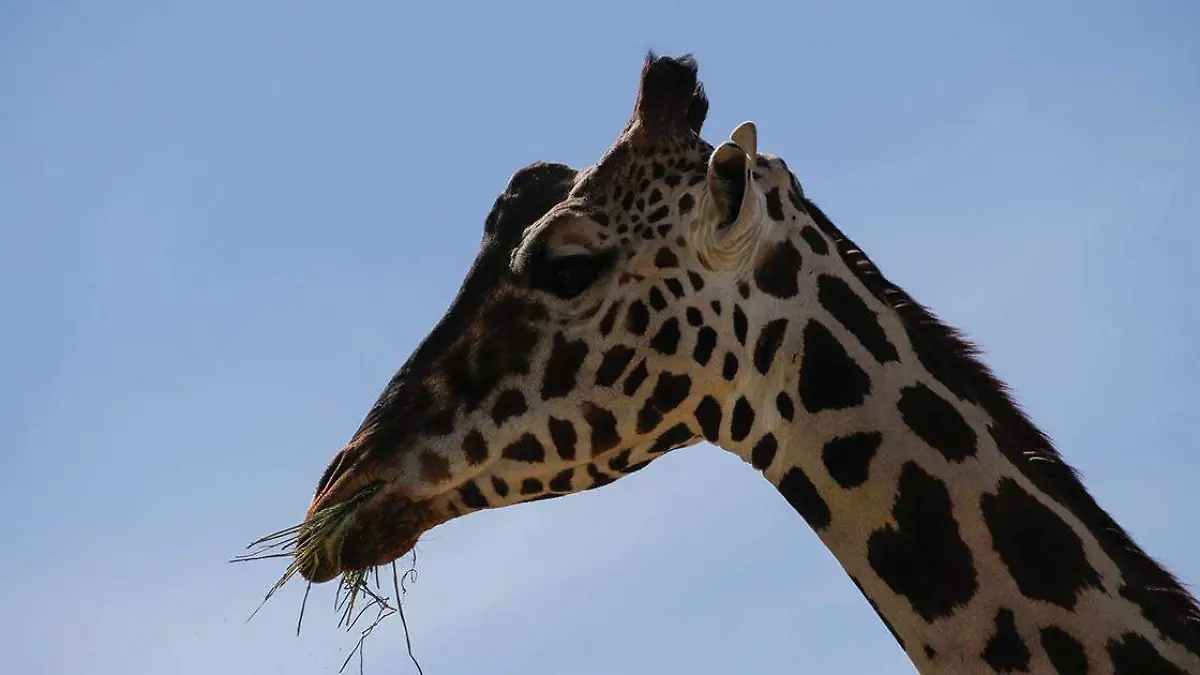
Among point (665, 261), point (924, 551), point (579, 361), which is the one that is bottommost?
point (924, 551)

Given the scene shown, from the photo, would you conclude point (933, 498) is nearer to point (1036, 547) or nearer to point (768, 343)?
point (1036, 547)

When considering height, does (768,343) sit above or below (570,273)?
below

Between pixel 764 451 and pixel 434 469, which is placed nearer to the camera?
pixel 764 451

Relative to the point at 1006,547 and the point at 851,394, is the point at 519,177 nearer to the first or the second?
the point at 851,394

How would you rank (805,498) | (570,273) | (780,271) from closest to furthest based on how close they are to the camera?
(805,498), (780,271), (570,273)

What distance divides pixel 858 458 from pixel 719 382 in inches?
30.3

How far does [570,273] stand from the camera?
23.7ft

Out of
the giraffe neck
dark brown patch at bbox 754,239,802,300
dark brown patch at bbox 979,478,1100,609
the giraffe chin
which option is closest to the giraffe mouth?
the giraffe chin

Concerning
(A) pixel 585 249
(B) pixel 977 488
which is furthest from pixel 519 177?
(B) pixel 977 488

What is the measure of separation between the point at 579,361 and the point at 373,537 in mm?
1243

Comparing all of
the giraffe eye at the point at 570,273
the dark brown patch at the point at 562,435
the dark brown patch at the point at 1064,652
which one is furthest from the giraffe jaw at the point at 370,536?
the dark brown patch at the point at 1064,652

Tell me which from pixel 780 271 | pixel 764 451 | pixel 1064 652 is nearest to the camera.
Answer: pixel 1064 652

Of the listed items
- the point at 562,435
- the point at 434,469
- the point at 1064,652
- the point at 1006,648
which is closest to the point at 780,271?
the point at 562,435

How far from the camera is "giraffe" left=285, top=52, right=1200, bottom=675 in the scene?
20.7ft
